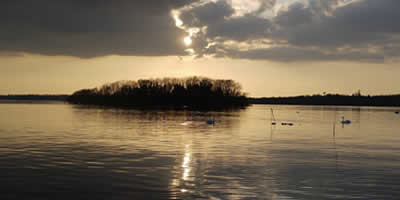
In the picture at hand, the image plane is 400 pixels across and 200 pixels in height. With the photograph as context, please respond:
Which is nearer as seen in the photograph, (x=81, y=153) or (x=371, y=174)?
(x=371, y=174)

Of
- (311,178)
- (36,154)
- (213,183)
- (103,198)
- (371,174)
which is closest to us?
(103,198)

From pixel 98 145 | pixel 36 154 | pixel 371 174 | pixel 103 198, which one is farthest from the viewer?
pixel 98 145

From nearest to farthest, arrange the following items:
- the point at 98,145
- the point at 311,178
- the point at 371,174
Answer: the point at 311,178
the point at 371,174
the point at 98,145

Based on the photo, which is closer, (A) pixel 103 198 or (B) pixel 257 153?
(A) pixel 103 198

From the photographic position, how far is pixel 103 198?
1415 cm

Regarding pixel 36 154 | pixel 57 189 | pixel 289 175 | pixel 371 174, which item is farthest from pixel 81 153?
pixel 371 174

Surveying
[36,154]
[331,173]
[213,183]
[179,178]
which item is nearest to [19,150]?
[36,154]

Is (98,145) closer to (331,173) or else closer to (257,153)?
(257,153)

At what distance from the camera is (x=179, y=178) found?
707 inches

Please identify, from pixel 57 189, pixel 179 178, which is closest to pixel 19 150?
pixel 57 189

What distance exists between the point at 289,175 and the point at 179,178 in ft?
19.2

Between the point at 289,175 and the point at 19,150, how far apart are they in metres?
19.4

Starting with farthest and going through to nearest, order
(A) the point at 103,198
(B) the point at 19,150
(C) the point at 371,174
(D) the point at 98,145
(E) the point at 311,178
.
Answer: (D) the point at 98,145 < (B) the point at 19,150 < (C) the point at 371,174 < (E) the point at 311,178 < (A) the point at 103,198

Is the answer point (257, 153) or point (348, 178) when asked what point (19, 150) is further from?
point (348, 178)
